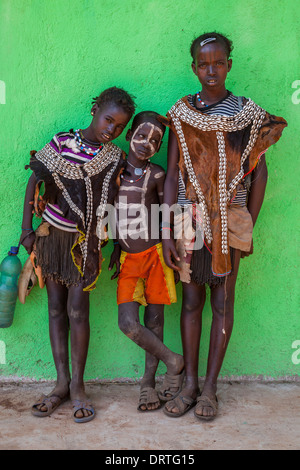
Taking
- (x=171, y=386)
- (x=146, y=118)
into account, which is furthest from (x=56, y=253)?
(x=171, y=386)

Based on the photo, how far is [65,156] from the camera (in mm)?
2688

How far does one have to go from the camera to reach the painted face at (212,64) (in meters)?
2.53

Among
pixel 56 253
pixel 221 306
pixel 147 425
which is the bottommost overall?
pixel 147 425

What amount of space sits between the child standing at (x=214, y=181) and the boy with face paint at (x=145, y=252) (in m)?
0.10

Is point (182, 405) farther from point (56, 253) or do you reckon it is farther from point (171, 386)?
point (56, 253)

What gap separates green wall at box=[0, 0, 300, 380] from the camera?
2.95 metres

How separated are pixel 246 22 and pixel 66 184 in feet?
5.13

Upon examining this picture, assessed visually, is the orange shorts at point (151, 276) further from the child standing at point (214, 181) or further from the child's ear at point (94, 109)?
the child's ear at point (94, 109)

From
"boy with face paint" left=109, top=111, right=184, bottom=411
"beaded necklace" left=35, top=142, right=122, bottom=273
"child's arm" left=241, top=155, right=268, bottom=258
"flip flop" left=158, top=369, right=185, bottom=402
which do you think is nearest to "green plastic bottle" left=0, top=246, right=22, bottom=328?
"beaded necklace" left=35, top=142, right=122, bottom=273

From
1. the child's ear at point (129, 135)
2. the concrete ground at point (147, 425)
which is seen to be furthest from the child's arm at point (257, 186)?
the concrete ground at point (147, 425)

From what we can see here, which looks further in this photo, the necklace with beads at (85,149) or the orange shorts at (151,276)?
the orange shorts at (151,276)

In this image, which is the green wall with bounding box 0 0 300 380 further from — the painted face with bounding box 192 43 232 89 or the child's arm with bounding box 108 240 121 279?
the painted face with bounding box 192 43 232 89

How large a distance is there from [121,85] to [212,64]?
700 millimetres

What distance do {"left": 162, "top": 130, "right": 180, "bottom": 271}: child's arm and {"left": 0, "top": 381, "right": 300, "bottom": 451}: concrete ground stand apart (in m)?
0.89
